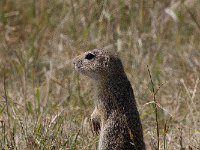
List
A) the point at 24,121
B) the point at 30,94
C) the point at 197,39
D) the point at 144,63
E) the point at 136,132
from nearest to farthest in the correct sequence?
the point at 136,132 → the point at 24,121 → the point at 30,94 → the point at 144,63 → the point at 197,39

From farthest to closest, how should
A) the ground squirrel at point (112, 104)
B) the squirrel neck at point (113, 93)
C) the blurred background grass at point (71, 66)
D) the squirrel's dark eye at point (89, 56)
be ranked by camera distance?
the blurred background grass at point (71, 66), the squirrel's dark eye at point (89, 56), the squirrel neck at point (113, 93), the ground squirrel at point (112, 104)

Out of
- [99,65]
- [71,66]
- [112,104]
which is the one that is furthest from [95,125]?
[71,66]

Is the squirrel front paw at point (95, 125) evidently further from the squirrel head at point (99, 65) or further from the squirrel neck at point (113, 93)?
the squirrel head at point (99, 65)

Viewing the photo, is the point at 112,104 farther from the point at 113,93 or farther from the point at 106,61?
the point at 106,61

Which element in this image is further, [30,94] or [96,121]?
[30,94]

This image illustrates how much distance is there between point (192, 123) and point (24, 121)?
1441 mm

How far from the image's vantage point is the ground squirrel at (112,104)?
4.42m

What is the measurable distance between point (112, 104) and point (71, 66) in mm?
2059

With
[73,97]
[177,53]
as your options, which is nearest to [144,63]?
[177,53]

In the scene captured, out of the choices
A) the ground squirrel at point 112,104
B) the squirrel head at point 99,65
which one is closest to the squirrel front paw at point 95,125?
the ground squirrel at point 112,104

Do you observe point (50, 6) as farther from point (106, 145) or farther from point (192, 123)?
point (106, 145)

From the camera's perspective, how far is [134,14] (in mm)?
7414

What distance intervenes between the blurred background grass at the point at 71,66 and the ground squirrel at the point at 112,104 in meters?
0.32

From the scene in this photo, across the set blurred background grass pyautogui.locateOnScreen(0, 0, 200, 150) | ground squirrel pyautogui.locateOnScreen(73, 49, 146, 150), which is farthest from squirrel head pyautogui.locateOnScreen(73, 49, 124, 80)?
blurred background grass pyautogui.locateOnScreen(0, 0, 200, 150)
